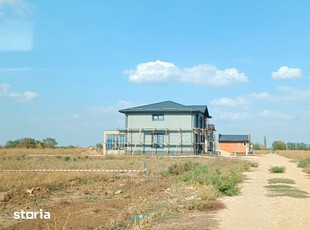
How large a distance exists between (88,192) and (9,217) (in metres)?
5.76

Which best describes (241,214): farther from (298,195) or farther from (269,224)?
(298,195)

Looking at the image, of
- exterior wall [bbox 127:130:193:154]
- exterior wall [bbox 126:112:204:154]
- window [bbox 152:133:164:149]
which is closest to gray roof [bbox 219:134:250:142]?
exterior wall [bbox 126:112:204:154]

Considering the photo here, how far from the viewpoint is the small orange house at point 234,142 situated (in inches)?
3236

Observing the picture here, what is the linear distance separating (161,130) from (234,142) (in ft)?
114

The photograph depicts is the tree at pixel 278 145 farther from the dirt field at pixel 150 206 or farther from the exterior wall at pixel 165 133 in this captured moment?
the dirt field at pixel 150 206

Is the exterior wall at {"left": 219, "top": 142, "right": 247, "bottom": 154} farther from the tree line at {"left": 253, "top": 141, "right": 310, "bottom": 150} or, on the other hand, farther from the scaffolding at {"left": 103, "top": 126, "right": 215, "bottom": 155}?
the tree line at {"left": 253, "top": 141, "right": 310, "bottom": 150}

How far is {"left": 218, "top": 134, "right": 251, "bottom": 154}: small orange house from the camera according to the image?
82.2m

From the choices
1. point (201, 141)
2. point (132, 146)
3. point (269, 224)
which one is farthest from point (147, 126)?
Result: point (269, 224)

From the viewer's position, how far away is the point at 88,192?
54.8 feet

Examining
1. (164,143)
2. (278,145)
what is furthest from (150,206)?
(278,145)

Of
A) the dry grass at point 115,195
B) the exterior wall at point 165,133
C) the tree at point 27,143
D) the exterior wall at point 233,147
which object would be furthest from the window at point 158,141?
the tree at point 27,143

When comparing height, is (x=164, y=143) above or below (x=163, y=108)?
below

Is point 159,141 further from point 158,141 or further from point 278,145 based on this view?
point 278,145

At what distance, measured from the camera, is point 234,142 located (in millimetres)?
84062
